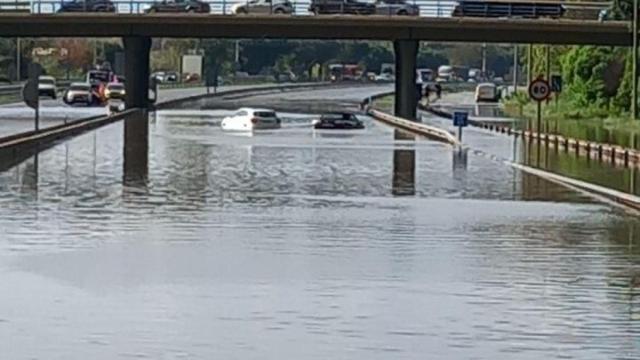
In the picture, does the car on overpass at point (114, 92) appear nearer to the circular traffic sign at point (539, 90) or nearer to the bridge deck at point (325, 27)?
the bridge deck at point (325, 27)

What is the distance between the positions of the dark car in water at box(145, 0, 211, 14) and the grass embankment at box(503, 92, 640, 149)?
16.6 meters

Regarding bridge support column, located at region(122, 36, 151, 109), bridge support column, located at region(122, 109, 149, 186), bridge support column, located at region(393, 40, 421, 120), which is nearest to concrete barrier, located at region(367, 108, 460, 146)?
bridge support column, located at region(393, 40, 421, 120)

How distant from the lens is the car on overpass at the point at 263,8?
279 ft

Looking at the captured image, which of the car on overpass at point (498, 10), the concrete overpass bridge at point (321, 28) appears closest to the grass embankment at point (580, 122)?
the concrete overpass bridge at point (321, 28)

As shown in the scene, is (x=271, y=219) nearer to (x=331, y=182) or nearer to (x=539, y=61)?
(x=331, y=182)

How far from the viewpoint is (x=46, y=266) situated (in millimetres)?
21594

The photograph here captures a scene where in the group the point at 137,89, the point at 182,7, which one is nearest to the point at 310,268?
the point at 182,7

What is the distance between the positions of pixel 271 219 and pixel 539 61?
9770cm

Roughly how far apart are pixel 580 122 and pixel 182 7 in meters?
22.2

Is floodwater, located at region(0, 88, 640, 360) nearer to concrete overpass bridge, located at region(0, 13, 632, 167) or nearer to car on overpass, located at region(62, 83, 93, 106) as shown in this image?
concrete overpass bridge, located at region(0, 13, 632, 167)

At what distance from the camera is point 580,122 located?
3661 inches

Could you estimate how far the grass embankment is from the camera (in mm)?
70312

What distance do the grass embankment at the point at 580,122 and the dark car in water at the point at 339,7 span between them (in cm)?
946

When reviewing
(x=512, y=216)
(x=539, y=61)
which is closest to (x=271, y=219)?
(x=512, y=216)
